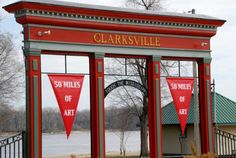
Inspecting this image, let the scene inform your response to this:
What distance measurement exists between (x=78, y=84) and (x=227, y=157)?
29.2 ft

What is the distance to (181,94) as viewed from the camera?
21.8m

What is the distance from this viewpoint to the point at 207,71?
72.8ft

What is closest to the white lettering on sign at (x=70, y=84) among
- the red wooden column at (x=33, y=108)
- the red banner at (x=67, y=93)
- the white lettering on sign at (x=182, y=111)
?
the red banner at (x=67, y=93)

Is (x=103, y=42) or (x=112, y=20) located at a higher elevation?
(x=112, y=20)

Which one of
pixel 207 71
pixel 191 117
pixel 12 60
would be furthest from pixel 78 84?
pixel 12 60

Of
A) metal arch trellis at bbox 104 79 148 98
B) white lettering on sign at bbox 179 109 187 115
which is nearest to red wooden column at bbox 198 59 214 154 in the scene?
white lettering on sign at bbox 179 109 187 115

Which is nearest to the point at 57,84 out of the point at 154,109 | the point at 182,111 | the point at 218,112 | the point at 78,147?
the point at 154,109

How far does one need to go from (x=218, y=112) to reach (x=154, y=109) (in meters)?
11.9

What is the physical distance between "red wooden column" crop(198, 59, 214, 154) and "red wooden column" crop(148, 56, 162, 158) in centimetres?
233

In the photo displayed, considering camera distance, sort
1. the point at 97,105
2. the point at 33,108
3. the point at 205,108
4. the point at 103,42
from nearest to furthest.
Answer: the point at 33,108
the point at 97,105
the point at 103,42
the point at 205,108

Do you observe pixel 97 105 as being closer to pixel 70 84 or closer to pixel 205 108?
pixel 70 84

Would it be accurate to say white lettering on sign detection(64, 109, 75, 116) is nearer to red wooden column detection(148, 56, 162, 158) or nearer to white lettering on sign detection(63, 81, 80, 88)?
white lettering on sign detection(63, 81, 80, 88)

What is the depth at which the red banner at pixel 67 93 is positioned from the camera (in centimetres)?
1888

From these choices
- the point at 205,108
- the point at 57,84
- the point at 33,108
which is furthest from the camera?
the point at 205,108
